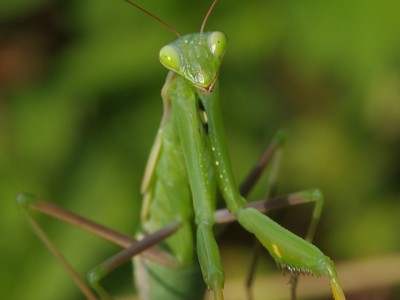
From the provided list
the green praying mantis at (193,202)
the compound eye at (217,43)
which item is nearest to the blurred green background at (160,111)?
the green praying mantis at (193,202)

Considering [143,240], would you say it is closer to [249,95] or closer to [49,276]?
[49,276]

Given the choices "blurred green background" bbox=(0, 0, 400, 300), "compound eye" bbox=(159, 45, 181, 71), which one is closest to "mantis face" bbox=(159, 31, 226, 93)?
"compound eye" bbox=(159, 45, 181, 71)

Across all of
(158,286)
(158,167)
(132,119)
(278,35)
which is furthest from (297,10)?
(158,286)

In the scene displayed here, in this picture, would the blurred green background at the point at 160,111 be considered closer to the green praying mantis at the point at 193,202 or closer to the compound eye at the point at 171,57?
the green praying mantis at the point at 193,202

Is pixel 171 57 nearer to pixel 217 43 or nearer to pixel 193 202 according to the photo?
pixel 217 43

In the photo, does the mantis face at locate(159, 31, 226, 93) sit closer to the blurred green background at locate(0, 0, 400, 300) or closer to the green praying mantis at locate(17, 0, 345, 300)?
the green praying mantis at locate(17, 0, 345, 300)

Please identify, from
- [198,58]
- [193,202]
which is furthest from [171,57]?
[193,202]
